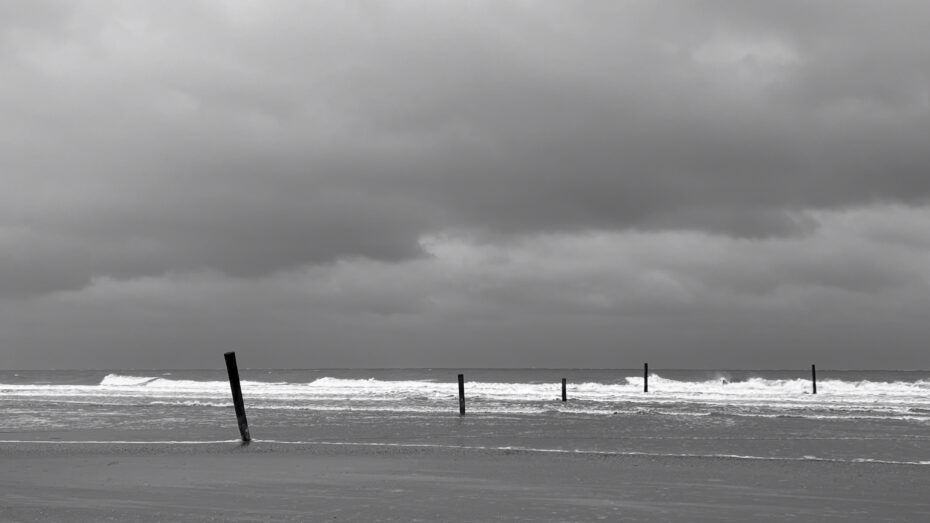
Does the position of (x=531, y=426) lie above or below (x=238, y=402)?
below

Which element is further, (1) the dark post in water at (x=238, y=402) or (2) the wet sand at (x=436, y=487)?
(1) the dark post in water at (x=238, y=402)

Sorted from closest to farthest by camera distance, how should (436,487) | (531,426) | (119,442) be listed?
(436,487), (119,442), (531,426)

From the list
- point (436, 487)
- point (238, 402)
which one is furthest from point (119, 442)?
point (436, 487)

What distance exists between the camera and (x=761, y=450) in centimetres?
1923

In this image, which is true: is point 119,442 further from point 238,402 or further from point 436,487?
point 436,487

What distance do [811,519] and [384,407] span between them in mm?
25269

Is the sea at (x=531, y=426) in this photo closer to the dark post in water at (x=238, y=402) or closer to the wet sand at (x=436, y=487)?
the dark post in water at (x=238, y=402)

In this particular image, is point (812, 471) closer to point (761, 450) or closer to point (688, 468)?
point (688, 468)

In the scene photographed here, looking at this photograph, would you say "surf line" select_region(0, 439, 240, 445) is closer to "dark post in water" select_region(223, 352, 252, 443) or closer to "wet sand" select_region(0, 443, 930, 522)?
"dark post in water" select_region(223, 352, 252, 443)

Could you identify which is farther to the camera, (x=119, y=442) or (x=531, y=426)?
(x=531, y=426)

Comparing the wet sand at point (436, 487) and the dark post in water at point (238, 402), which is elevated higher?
the dark post in water at point (238, 402)

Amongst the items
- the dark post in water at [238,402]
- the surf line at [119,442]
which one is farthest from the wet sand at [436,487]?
the dark post in water at [238,402]

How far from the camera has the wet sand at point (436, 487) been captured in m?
11.1

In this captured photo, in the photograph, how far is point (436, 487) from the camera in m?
13.2
